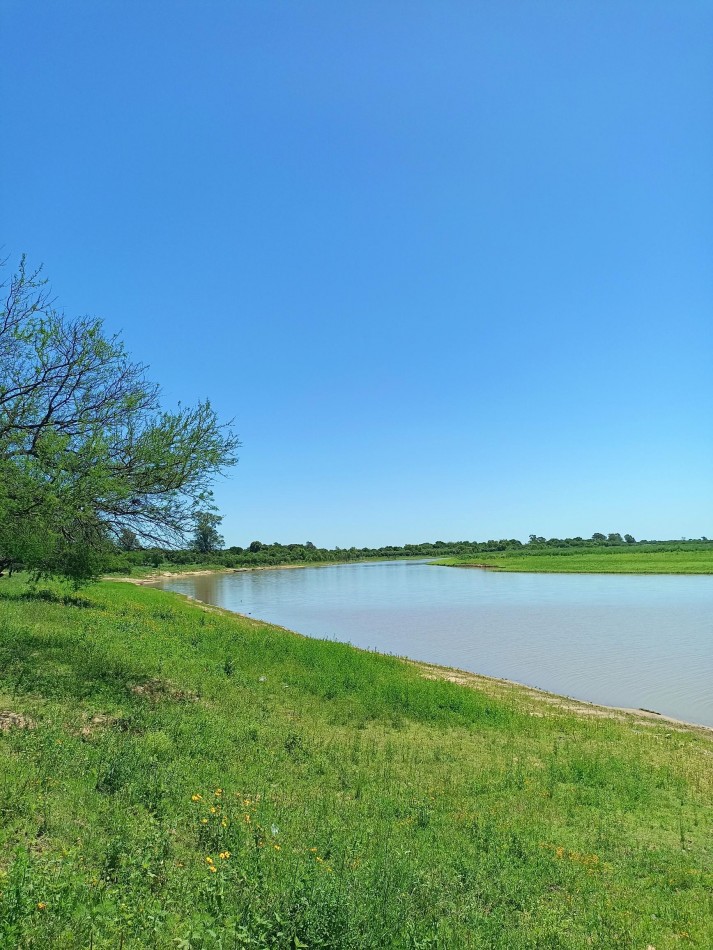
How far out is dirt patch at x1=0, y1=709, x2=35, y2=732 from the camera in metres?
8.68

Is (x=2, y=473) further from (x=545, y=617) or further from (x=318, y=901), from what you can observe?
(x=545, y=617)

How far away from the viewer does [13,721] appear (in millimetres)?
9023

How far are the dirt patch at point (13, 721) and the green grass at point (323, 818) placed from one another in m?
0.06

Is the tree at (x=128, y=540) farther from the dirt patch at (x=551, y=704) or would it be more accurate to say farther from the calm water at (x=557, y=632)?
the calm water at (x=557, y=632)

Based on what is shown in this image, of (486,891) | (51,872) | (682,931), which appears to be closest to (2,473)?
(51,872)

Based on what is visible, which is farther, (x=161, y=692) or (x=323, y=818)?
(x=161, y=692)

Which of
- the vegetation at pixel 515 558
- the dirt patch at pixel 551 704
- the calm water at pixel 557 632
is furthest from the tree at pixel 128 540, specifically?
the calm water at pixel 557 632

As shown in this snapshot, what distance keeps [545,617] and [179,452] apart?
31180 millimetres

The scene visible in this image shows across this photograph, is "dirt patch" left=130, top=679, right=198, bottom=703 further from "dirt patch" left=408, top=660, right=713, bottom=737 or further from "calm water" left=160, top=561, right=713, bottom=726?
"calm water" left=160, top=561, right=713, bottom=726

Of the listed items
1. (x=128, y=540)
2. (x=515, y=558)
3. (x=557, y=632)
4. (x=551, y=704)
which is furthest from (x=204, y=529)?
(x=515, y=558)

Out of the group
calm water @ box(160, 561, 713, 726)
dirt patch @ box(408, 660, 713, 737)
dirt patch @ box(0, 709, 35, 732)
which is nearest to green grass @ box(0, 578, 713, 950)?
dirt patch @ box(0, 709, 35, 732)

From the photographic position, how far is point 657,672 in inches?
880

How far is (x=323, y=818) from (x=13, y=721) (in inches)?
206

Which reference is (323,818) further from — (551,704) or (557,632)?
(557,632)
